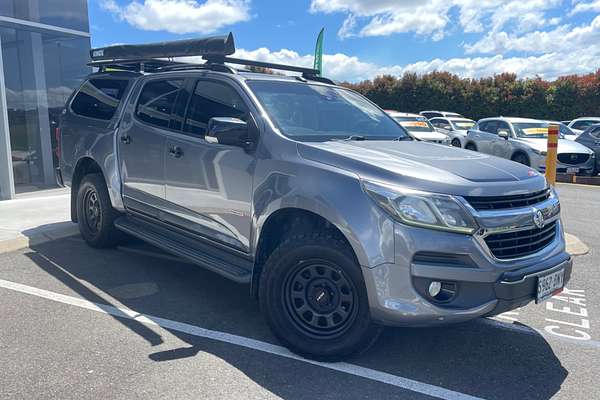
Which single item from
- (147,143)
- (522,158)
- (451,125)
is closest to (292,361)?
(147,143)

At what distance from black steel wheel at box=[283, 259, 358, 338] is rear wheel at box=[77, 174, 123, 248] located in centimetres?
300

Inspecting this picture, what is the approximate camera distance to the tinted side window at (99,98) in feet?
18.7

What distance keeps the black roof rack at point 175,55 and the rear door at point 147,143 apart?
0.29 meters

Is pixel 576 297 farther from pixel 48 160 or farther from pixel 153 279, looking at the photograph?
pixel 48 160

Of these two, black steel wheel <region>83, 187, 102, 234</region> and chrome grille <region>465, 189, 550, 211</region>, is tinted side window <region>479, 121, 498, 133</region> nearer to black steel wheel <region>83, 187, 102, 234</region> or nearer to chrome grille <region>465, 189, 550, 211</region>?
black steel wheel <region>83, 187, 102, 234</region>

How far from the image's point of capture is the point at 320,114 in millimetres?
4383

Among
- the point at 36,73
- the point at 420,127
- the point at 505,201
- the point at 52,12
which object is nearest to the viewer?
the point at 505,201

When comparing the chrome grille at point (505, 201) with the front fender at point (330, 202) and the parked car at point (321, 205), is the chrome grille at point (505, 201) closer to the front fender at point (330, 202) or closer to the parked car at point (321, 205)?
the parked car at point (321, 205)

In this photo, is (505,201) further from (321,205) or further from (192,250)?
(192,250)

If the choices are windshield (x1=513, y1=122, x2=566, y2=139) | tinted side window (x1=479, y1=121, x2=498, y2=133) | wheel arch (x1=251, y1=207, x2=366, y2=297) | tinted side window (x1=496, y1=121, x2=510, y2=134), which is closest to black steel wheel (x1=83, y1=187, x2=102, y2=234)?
wheel arch (x1=251, y1=207, x2=366, y2=297)

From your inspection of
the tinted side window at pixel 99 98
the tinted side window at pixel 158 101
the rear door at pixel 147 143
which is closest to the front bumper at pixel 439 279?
the rear door at pixel 147 143

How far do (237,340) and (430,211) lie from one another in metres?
1.68

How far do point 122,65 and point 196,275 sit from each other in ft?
8.21

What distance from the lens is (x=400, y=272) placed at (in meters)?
3.04
